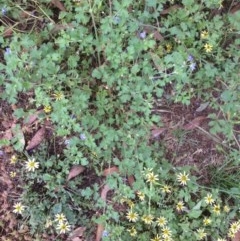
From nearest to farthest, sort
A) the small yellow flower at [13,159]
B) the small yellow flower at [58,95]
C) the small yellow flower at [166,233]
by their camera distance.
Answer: the small yellow flower at [58,95]
the small yellow flower at [166,233]
the small yellow flower at [13,159]

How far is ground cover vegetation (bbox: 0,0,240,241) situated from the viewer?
3.18 m

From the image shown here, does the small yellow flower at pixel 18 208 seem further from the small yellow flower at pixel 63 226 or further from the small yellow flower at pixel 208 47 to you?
the small yellow flower at pixel 208 47

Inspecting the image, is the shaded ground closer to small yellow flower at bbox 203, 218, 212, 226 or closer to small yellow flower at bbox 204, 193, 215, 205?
small yellow flower at bbox 204, 193, 215, 205

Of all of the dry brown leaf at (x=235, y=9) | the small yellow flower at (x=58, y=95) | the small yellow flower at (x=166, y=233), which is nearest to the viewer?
the small yellow flower at (x=58, y=95)

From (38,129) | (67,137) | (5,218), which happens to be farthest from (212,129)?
(5,218)

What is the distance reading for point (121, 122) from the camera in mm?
3312

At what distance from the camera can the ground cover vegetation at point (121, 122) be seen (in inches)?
125

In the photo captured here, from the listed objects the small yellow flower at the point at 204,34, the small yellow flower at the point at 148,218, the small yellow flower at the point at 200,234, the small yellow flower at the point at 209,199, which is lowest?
the small yellow flower at the point at 200,234

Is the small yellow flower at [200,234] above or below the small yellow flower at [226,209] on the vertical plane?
below

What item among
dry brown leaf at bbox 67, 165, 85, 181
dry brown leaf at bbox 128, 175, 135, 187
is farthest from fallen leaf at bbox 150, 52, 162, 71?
dry brown leaf at bbox 67, 165, 85, 181

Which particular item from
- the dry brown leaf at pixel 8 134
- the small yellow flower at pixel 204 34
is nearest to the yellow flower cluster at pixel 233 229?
the small yellow flower at pixel 204 34

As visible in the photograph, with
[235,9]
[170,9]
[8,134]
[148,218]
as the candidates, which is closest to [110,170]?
[148,218]

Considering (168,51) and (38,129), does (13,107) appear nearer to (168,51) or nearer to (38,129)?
(38,129)

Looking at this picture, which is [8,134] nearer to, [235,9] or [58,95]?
[58,95]
